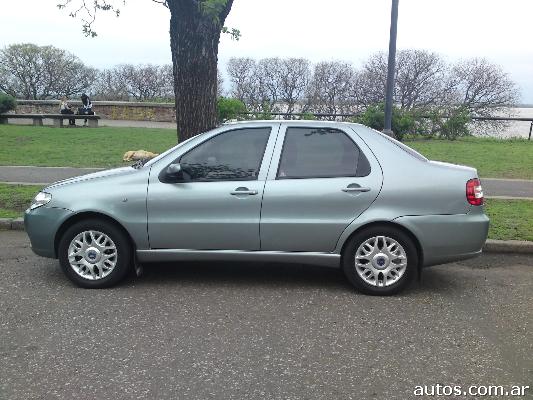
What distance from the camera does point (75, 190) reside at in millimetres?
5324

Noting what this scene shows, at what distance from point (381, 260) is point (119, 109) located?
22.5 m

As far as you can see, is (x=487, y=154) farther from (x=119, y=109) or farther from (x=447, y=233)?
(x=119, y=109)

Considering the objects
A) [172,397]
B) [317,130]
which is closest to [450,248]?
[317,130]

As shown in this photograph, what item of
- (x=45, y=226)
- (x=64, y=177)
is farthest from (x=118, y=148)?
(x=45, y=226)

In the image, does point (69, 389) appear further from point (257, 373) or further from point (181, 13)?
point (181, 13)

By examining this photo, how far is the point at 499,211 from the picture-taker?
830 centimetres

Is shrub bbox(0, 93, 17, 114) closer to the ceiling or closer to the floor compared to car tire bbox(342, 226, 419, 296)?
closer to the ceiling

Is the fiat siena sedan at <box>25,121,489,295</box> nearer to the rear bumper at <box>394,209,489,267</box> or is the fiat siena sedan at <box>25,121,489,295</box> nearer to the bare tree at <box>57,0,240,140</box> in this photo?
the rear bumper at <box>394,209,489,267</box>

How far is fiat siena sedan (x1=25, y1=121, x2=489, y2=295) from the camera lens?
5129 mm

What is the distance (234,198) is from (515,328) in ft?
8.40

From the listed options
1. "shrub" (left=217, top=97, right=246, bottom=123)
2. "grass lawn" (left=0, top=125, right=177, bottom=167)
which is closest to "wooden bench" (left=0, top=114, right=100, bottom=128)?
"grass lawn" (left=0, top=125, right=177, bottom=167)

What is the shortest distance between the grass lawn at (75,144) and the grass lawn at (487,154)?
7.18 m

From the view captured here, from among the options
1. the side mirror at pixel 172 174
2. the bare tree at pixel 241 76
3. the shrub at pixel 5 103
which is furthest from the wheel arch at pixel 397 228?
the bare tree at pixel 241 76

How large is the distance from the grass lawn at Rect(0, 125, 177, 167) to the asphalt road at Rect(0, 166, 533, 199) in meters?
0.72
